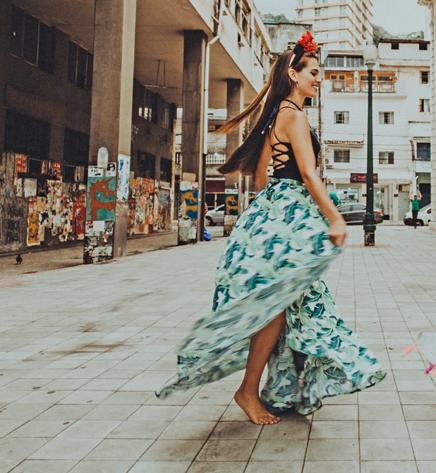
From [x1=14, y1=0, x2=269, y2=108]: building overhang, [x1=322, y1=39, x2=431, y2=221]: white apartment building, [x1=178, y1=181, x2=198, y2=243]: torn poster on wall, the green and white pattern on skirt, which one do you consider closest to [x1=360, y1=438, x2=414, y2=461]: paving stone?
the green and white pattern on skirt

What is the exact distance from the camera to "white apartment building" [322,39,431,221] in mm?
46500

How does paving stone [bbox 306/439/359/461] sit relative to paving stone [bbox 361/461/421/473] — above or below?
below

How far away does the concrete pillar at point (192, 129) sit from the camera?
19266 mm

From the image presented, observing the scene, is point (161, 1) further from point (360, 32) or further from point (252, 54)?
point (360, 32)

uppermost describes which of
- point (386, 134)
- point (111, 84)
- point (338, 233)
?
point (386, 134)

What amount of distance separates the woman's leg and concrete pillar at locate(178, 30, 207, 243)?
1626 centimetres

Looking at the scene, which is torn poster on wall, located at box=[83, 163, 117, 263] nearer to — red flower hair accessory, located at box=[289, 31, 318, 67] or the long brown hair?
the long brown hair

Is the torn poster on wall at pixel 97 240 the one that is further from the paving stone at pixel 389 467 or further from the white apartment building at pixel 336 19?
the white apartment building at pixel 336 19

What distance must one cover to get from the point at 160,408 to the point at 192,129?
665 inches

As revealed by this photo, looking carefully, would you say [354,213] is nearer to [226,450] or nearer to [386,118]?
[386,118]

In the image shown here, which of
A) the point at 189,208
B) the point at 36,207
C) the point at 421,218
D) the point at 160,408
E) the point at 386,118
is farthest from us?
the point at 386,118

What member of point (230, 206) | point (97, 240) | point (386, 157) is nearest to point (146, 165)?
point (230, 206)

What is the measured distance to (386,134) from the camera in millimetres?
47656

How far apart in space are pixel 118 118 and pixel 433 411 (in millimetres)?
10488
